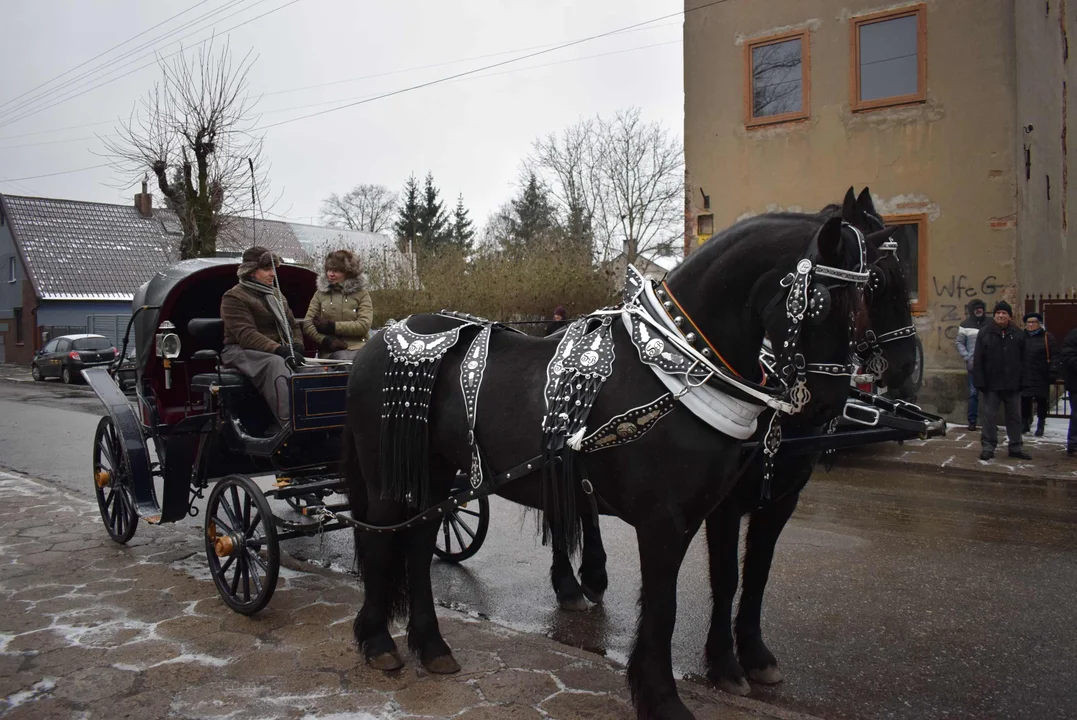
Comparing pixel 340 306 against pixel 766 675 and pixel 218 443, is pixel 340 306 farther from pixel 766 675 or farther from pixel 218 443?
pixel 766 675

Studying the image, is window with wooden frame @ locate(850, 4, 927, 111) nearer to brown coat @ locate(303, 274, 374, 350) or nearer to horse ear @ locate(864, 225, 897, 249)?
brown coat @ locate(303, 274, 374, 350)

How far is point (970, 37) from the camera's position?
1295 cm

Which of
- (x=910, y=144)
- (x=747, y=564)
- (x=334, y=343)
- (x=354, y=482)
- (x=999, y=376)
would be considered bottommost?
(x=747, y=564)

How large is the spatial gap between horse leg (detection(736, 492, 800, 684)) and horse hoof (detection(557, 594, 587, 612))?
1235 mm

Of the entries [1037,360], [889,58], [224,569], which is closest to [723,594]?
[224,569]

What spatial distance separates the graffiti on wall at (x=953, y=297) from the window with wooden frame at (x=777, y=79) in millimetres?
3730

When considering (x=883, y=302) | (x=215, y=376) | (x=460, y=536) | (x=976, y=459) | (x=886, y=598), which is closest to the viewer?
(x=883, y=302)

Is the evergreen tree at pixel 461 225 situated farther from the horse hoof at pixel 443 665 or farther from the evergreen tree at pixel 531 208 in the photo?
the horse hoof at pixel 443 665

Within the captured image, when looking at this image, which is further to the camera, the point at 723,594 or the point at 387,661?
the point at 387,661

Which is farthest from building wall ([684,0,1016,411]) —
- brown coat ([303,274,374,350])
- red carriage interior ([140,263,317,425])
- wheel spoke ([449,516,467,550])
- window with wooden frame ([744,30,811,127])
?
brown coat ([303,274,374,350])

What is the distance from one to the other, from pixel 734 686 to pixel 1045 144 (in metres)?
14.8

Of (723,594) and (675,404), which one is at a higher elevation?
(675,404)

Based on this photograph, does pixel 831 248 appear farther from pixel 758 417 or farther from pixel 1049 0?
pixel 1049 0

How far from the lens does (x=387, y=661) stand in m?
4.00
